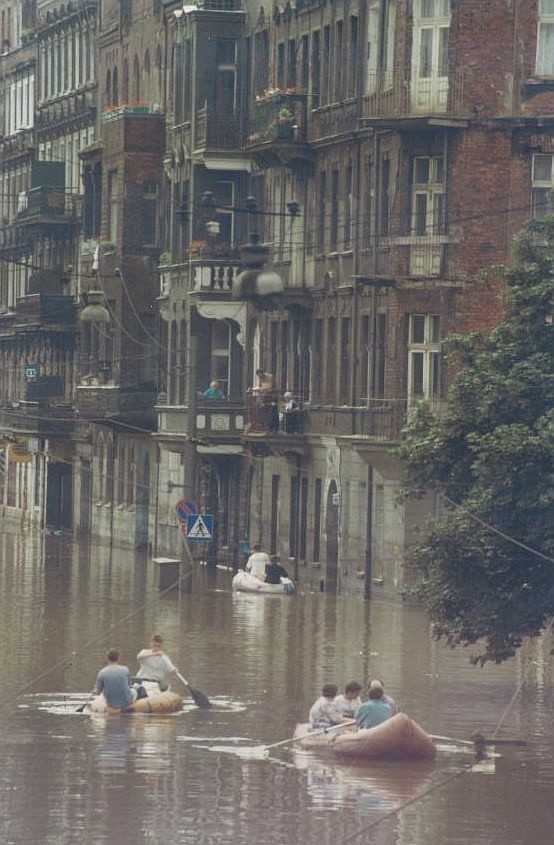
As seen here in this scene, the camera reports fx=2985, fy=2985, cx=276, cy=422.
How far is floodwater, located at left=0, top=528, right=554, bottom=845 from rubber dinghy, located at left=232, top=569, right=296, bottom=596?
1.46 meters

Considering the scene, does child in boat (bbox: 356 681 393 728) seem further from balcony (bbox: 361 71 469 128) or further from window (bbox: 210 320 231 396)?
window (bbox: 210 320 231 396)

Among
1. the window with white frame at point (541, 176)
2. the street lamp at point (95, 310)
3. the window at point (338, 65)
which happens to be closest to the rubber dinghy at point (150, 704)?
the window with white frame at point (541, 176)

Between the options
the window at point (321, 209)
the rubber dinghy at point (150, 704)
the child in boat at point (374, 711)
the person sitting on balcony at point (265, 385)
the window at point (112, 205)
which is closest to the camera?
the child in boat at point (374, 711)

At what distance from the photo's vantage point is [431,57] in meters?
60.7

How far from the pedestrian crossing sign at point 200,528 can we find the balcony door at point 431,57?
952 cm

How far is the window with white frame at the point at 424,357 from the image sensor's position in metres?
60.7

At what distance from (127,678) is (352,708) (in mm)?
4136

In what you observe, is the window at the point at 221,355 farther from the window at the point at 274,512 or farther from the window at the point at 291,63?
the window at the point at 291,63

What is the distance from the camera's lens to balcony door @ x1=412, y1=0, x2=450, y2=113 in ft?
198

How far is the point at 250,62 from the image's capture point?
74.6 metres

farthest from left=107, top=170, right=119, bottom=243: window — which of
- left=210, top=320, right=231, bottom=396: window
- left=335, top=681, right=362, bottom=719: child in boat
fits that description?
left=335, top=681, right=362, bottom=719: child in boat

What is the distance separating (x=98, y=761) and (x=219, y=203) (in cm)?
4265

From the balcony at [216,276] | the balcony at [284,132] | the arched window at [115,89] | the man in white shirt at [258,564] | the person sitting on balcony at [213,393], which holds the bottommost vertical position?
the man in white shirt at [258,564]

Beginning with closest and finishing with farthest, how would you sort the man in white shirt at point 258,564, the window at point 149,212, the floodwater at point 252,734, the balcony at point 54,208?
the floodwater at point 252,734
the man in white shirt at point 258,564
the window at point 149,212
the balcony at point 54,208
